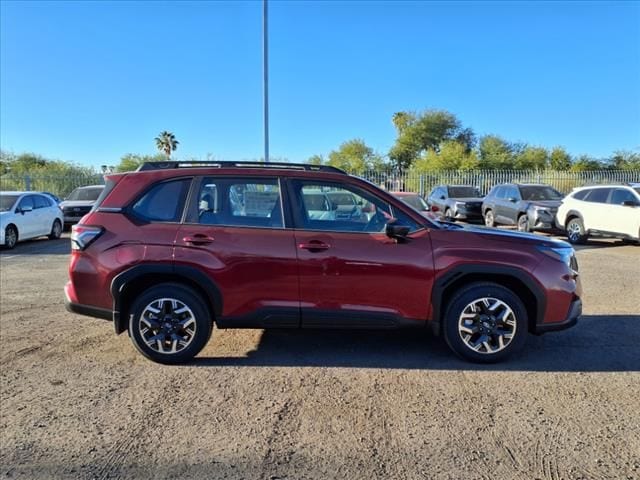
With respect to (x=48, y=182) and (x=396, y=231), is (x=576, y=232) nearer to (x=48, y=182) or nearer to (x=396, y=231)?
(x=396, y=231)

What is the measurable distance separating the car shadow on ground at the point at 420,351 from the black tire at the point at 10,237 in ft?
35.1

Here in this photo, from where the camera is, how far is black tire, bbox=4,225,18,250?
13.1 metres

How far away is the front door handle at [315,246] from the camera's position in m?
4.59

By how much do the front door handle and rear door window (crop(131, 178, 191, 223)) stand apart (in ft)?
3.97

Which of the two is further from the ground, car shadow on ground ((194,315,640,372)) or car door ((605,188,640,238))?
car door ((605,188,640,238))

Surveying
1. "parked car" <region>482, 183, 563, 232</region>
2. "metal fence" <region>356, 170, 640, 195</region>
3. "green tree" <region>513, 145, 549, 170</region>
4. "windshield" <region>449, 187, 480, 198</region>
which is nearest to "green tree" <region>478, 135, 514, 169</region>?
"green tree" <region>513, 145, 549, 170</region>

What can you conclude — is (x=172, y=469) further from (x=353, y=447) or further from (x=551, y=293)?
(x=551, y=293)

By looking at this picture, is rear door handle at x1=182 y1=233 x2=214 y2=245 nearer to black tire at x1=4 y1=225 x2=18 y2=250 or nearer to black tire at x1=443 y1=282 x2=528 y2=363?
black tire at x1=443 y1=282 x2=528 y2=363

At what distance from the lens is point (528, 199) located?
54.5 feet

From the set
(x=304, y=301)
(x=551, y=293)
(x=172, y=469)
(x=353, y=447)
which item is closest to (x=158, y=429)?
(x=172, y=469)

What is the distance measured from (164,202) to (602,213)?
12642 millimetres

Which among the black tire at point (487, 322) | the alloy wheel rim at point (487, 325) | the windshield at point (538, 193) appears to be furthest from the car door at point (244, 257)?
the windshield at point (538, 193)

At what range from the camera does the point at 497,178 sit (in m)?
28.1

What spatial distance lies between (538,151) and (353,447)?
47923mm
